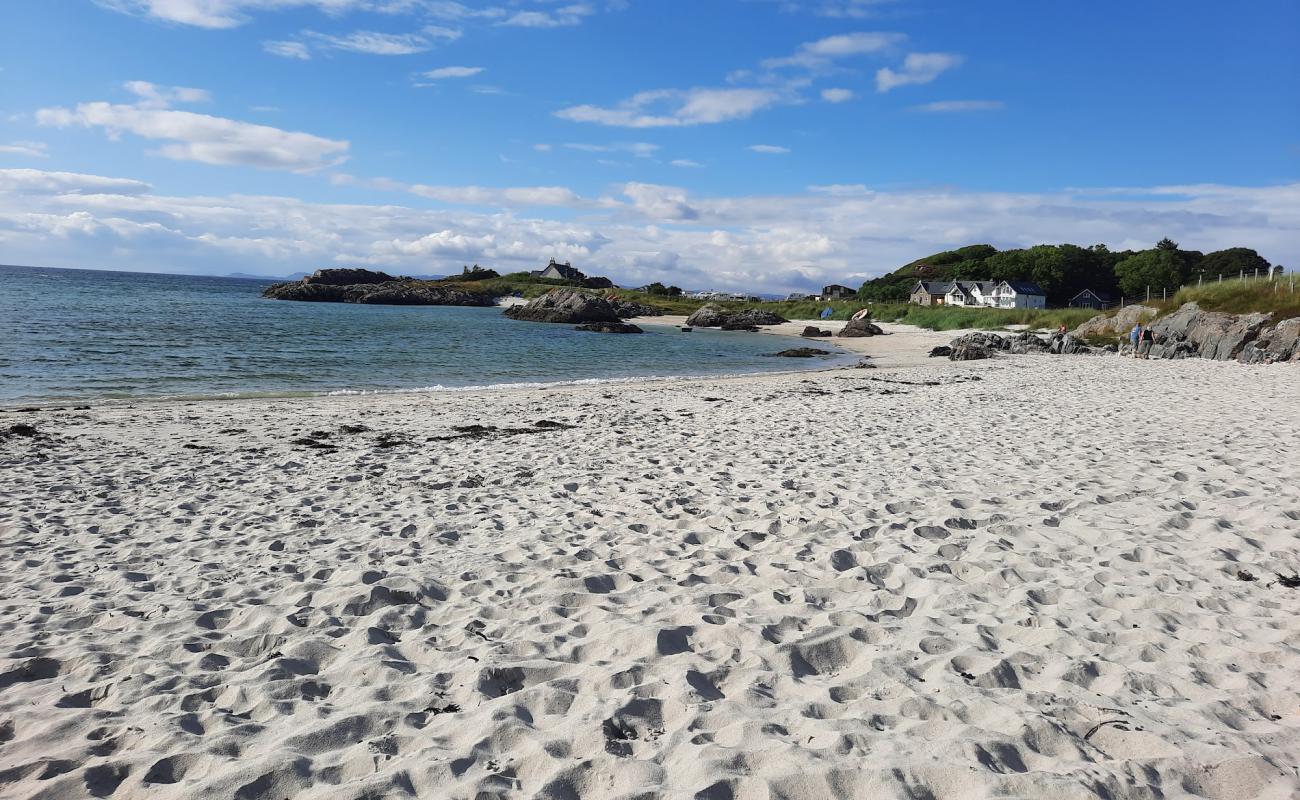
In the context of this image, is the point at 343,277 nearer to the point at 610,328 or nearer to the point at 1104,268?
the point at 610,328

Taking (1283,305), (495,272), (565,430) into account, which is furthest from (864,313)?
(495,272)

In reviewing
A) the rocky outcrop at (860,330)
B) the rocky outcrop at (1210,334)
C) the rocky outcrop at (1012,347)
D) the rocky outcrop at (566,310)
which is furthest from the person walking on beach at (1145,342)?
the rocky outcrop at (566,310)

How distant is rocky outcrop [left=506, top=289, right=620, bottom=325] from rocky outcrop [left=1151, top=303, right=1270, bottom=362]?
42.9 metres

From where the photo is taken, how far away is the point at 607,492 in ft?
26.5

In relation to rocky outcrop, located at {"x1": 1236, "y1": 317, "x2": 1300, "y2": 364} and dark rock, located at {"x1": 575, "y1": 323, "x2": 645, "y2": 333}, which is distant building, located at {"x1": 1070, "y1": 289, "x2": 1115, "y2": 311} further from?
rocky outcrop, located at {"x1": 1236, "y1": 317, "x2": 1300, "y2": 364}

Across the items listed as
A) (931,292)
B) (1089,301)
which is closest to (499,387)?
(931,292)

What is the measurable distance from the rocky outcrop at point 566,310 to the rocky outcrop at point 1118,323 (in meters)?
37.1

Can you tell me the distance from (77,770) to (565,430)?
955 cm

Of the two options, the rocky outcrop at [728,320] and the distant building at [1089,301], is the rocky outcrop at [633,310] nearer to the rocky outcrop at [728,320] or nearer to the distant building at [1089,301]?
the rocky outcrop at [728,320]

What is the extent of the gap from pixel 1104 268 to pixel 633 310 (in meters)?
71.7

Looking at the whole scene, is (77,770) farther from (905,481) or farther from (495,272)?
(495,272)

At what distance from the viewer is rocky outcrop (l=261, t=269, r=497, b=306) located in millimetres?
97562

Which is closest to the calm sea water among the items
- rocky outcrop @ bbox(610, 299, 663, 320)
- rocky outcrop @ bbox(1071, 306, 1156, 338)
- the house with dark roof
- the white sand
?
the white sand

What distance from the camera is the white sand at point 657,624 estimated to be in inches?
127
